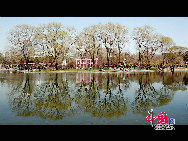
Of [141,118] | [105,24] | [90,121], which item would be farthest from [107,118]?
[105,24]

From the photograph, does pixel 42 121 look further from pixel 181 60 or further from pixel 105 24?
pixel 181 60

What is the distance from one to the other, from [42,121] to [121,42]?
31.7 meters

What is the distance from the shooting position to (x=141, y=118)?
5570mm

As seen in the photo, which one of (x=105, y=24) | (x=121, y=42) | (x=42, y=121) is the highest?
(x=105, y=24)

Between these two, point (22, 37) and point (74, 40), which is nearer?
point (22, 37)
